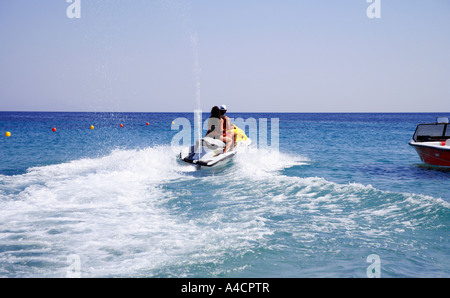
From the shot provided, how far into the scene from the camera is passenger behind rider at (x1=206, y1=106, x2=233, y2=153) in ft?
40.9

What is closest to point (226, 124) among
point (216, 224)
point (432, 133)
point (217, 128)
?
point (217, 128)

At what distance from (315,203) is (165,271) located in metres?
4.74

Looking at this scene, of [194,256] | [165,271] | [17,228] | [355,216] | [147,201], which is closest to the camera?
[165,271]

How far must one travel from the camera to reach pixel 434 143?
1388 cm

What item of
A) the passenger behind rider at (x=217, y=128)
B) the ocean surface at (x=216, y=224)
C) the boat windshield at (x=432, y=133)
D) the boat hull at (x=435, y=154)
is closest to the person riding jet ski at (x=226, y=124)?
the passenger behind rider at (x=217, y=128)

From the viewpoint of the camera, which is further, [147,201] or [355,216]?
[147,201]

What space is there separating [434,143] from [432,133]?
1.01 m

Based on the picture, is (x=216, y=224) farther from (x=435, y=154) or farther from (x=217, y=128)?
(x=435, y=154)

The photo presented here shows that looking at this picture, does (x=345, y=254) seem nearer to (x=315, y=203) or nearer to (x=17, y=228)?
(x=315, y=203)

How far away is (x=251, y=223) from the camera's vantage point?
6.76m

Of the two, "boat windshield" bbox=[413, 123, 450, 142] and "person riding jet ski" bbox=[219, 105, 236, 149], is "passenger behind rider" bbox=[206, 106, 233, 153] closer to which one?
"person riding jet ski" bbox=[219, 105, 236, 149]

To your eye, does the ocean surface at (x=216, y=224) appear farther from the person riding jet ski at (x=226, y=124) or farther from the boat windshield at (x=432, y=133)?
the boat windshield at (x=432, y=133)

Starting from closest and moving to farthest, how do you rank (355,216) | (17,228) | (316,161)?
(17,228) → (355,216) → (316,161)
